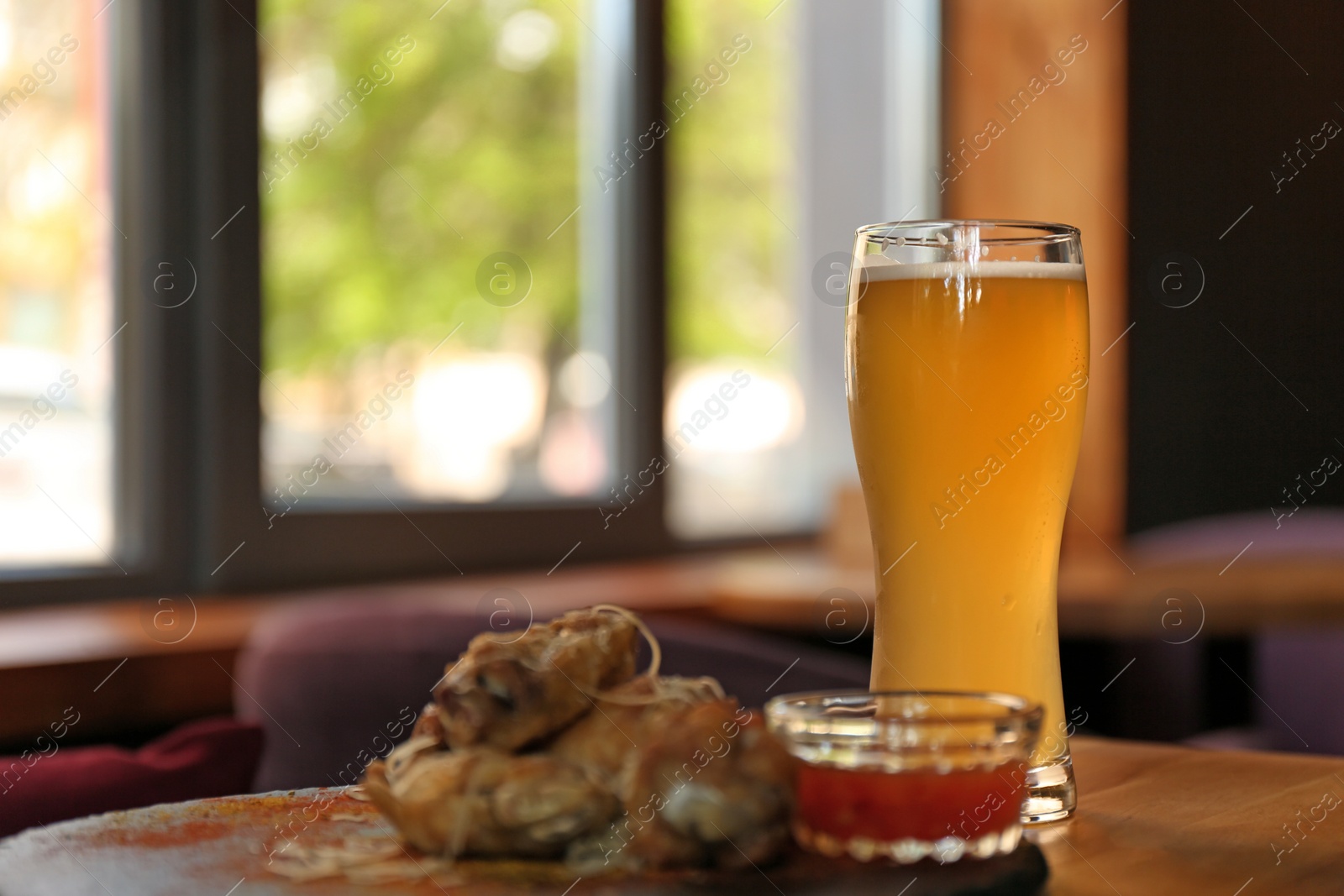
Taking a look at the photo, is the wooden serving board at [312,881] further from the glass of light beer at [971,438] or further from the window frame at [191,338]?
the window frame at [191,338]

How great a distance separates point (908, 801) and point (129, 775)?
0.67 m

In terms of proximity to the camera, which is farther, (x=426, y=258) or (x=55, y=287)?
(x=426, y=258)

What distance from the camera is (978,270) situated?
0.74 metres

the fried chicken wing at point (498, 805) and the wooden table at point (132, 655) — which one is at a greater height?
the fried chicken wing at point (498, 805)

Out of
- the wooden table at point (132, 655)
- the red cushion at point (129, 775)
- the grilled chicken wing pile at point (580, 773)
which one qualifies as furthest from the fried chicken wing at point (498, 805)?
the wooden table at point (132, 655)

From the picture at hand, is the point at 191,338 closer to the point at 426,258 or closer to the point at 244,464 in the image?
the point at 244,464

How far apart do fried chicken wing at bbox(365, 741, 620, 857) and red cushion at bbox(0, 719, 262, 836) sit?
0.52 metres

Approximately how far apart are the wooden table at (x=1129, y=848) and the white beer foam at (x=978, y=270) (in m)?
0.28

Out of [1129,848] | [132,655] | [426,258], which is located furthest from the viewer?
[426,258]

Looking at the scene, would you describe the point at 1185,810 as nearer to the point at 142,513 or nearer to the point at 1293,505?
the point at 142,513

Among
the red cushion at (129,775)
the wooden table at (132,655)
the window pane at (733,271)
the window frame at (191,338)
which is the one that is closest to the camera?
the red cushion at (129,775)

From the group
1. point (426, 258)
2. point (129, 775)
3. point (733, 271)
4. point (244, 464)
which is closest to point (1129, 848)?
point (129, 775)

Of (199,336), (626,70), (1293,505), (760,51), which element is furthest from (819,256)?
(199,336)

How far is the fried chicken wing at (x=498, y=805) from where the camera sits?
0.53 meters
